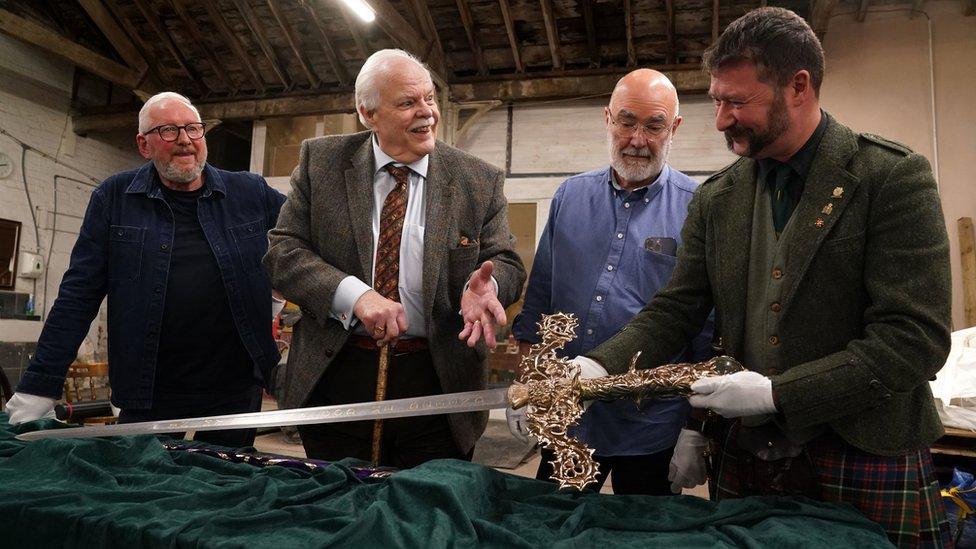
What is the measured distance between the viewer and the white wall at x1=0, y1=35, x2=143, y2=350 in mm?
9180

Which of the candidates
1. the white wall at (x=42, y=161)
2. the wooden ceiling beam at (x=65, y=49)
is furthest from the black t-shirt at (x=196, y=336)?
the white wall at (x=42, y=161)

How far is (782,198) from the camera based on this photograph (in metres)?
1.64

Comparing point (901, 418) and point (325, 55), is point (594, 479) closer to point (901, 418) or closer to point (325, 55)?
point (901, 418)

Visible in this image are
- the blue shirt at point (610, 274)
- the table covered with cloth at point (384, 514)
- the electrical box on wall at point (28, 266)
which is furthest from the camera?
the electrical box on wall at point (28, 266)

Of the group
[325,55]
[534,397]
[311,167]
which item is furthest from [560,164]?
[534,397]

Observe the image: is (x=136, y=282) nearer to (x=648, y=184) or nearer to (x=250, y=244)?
(x=250, y=244)

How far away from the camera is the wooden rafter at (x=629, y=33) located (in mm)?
7449

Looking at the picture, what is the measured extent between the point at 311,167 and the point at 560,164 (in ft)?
21.7

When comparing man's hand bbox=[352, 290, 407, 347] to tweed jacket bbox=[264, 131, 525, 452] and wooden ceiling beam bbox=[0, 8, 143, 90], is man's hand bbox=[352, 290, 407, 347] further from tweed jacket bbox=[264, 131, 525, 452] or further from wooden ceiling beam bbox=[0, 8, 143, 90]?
wooden ceiling beam bbox=[0, 8, 143, 90]

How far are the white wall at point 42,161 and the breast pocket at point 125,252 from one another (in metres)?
8.15

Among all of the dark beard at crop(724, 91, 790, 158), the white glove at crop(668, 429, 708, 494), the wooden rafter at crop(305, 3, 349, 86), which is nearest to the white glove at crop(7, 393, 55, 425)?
the white glove at crop(668, 429, 708, 494)

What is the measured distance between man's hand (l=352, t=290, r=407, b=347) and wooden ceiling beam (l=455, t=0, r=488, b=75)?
268 inches

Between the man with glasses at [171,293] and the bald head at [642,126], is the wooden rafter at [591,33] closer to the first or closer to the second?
the bald head at [642,126]

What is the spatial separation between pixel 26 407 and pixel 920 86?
8.38 m
